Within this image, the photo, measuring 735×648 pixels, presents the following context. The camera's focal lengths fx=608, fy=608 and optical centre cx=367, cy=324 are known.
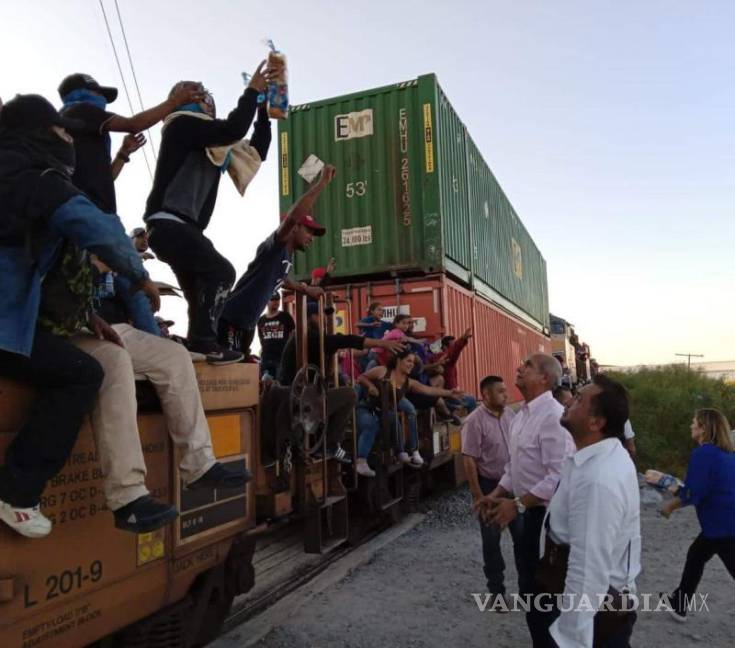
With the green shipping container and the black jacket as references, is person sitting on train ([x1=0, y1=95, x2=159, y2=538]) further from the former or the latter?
the green shipping container

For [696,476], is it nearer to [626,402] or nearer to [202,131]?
[626,402]

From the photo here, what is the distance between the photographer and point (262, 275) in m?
3.57

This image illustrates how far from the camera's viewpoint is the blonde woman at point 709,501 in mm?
3846

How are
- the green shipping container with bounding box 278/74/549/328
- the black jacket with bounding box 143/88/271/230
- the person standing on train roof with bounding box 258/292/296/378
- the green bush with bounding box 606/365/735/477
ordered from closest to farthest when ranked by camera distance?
the black jacket with bounding box 143/88/271/230
the person standing on train roof with bounding box 258/292/296/378
the green shipping container with bounding box 278/74/549/328
the green bush with bounding box 606/365/735/477

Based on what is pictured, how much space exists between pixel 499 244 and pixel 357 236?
5.33 metres

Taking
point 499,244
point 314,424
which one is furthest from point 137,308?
point 499,244

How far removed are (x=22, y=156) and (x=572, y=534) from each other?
2.14 m

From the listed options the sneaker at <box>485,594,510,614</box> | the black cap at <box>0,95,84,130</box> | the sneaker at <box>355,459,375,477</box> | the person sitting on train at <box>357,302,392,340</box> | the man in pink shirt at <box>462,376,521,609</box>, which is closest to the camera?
the black cap at <box>0,95,84,130</box>

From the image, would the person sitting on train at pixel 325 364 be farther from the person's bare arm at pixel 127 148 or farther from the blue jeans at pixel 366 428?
the person's bare arm at pixel 127 148

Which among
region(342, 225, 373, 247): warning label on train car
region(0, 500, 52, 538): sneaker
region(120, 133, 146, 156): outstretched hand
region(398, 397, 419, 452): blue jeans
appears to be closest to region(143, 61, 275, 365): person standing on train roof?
region(120, 133, 146, 156): outstretched hand

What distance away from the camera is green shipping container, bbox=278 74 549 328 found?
27.7 ft

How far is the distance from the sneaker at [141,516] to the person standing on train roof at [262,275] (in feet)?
5.15

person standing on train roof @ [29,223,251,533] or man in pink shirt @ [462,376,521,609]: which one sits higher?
person standing on train roof @ [29,223,251,533]

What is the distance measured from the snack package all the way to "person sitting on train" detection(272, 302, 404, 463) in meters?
1.46
